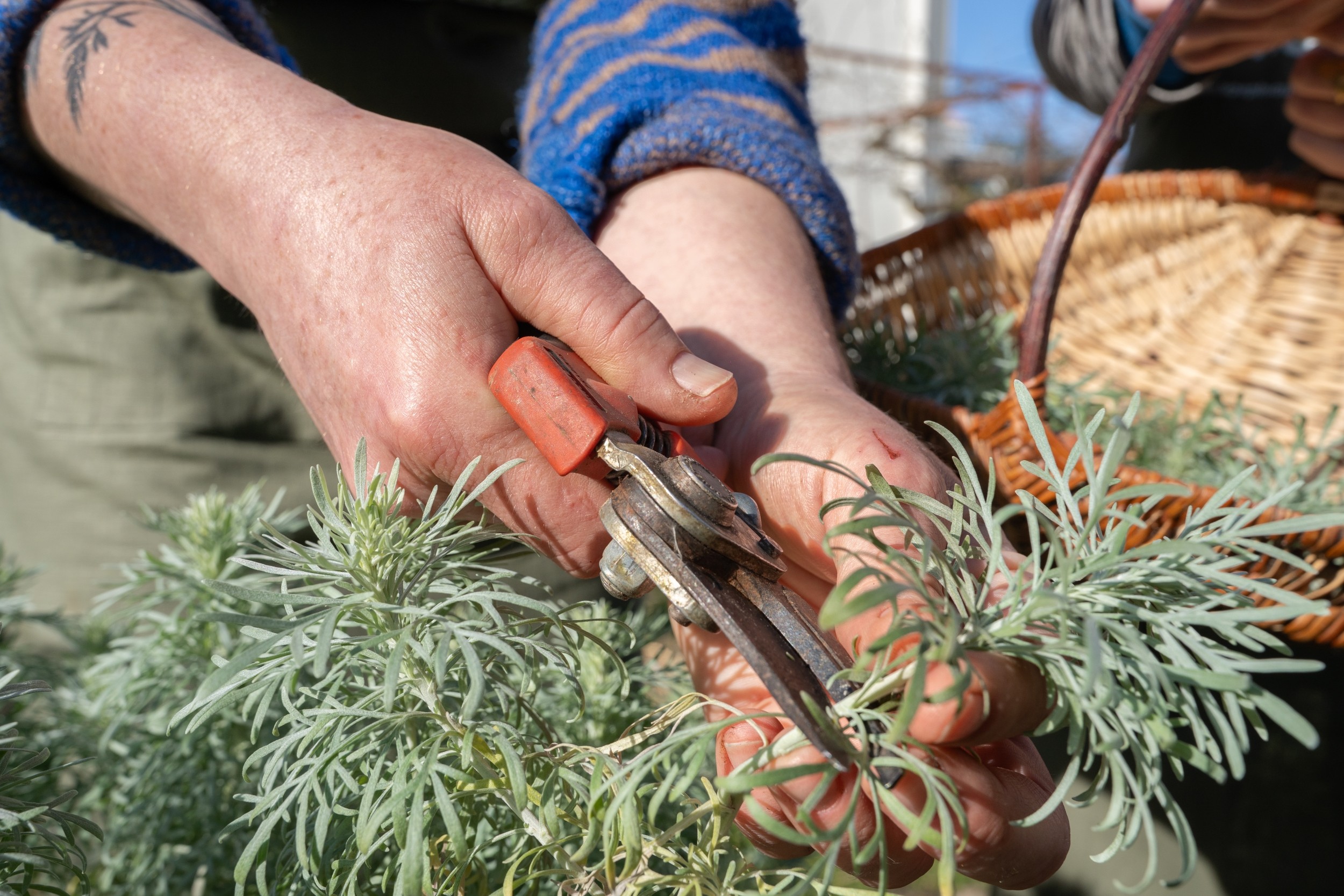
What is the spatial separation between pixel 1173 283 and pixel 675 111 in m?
1.03

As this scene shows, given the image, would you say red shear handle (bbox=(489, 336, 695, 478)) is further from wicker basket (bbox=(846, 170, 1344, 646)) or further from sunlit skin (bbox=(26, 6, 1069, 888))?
wicker basket (bbox=(846, 170, 1344, 646))

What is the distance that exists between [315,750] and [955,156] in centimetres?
581

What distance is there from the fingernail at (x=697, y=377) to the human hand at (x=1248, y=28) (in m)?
1.06

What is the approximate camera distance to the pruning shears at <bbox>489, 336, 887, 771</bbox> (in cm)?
55

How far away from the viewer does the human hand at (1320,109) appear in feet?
4.47

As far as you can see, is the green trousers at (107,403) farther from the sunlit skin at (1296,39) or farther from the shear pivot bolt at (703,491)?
the sunlit skin at (1296,39)

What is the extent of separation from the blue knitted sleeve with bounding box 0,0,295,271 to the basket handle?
961mm

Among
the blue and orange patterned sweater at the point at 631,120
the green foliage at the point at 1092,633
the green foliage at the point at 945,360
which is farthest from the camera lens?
the green foliage at the point at 945,360

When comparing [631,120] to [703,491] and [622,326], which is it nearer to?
[622,326]

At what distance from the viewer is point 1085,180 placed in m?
0.96

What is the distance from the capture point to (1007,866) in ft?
1.82

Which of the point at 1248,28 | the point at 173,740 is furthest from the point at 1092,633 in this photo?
the point at 1248,28

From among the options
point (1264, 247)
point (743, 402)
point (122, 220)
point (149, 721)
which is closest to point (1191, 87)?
point (1264, 247)

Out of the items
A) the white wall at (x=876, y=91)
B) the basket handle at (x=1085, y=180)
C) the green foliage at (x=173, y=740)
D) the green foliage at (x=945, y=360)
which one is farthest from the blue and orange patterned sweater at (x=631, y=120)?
the white wall at (x=876, y=91)
